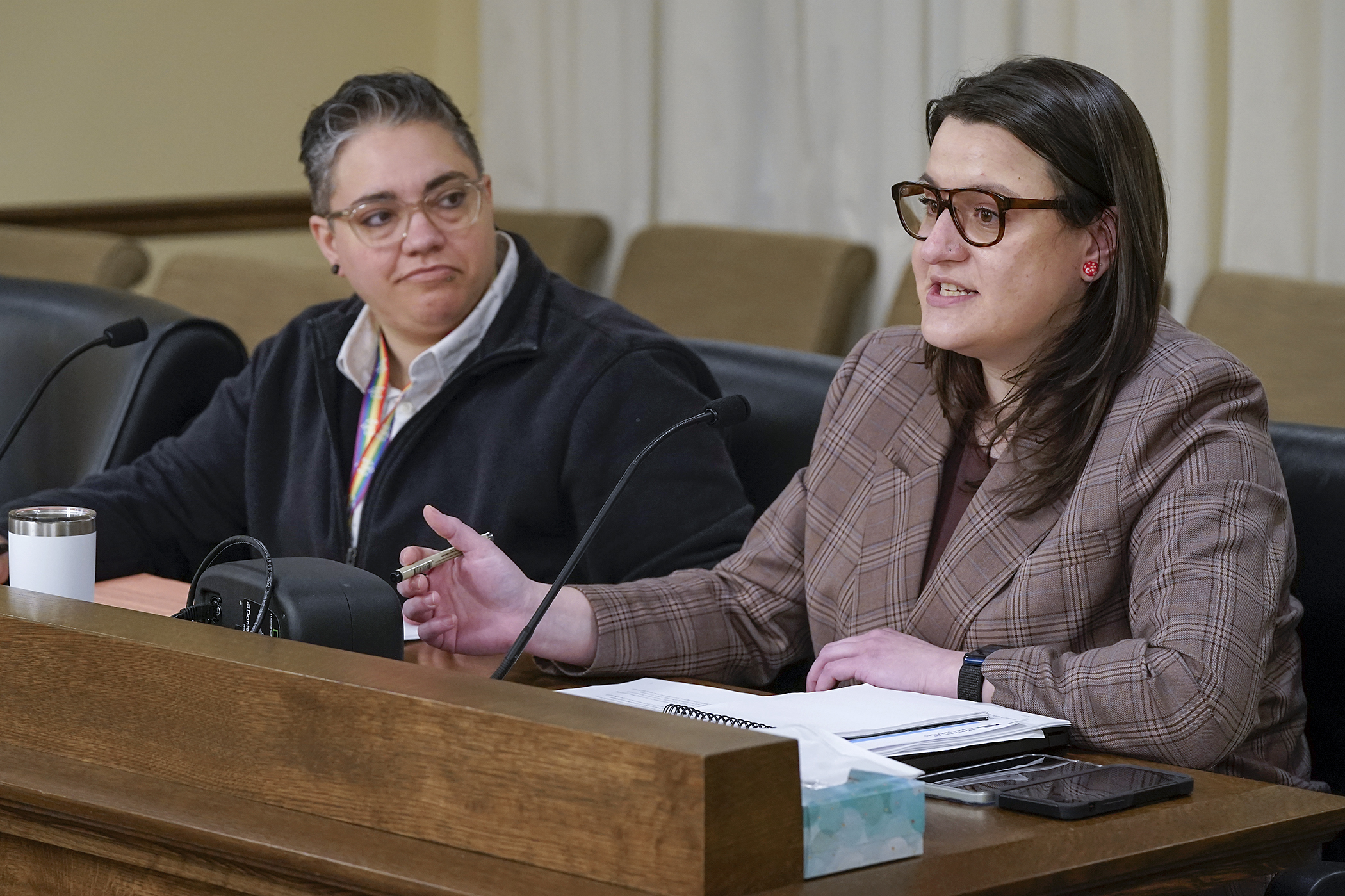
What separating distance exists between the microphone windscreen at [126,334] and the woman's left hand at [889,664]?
3.75ft

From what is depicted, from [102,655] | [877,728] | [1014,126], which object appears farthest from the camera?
[1014,126]

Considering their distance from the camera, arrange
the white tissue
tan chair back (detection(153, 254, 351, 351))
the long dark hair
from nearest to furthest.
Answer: the white tissue, the long dark hair, tan chair back (detection(153, 254, 351, 351))

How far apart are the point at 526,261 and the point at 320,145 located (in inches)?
12.7

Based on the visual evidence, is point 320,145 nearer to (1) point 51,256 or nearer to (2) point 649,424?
(2) point 649,424

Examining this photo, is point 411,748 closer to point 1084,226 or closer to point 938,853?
point 938,853

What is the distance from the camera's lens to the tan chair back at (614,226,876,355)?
12.9 feet

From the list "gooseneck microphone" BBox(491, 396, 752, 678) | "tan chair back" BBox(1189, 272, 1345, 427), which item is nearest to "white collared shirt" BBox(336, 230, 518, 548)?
"gooseneck microphone" BBox(491, 396, 752, 678)

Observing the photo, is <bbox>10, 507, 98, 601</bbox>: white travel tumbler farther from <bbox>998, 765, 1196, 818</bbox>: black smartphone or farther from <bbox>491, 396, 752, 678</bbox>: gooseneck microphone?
<bbox>998, 765, 1196, 818</bbox>: black smartphone

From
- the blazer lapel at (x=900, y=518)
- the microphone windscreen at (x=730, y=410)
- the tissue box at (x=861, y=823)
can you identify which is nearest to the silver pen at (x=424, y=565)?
the microphone windscreen at (x=730, y=410)

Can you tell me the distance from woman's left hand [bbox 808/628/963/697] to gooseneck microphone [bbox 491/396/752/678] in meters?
0.23

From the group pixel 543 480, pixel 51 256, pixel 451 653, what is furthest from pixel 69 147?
pixel 451 653

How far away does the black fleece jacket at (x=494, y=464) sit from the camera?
6.72 feet

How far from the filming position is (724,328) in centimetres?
407

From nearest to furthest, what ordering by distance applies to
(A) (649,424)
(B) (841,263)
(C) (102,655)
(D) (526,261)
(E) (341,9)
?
(C) (102,655) < (A) (649,424) < (D) (526,261) < (B) (841,263) < (E) (341,9)
